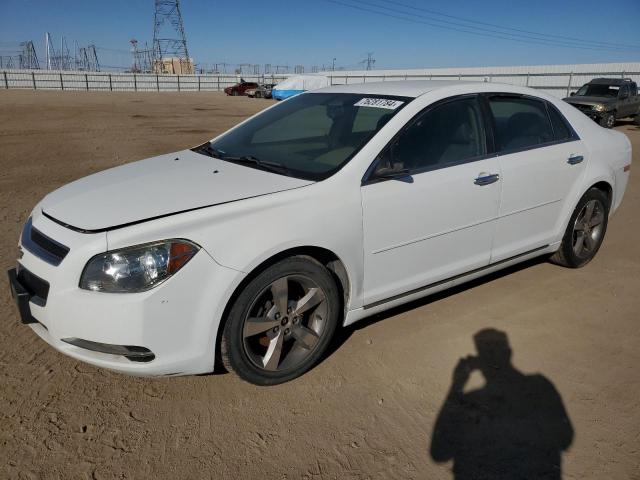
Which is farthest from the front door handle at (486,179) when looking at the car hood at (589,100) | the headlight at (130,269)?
the car hood at (589,100)

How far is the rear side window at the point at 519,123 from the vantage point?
3773 millimetres

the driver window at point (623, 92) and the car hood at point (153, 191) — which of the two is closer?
the car hood at point (153, 191)

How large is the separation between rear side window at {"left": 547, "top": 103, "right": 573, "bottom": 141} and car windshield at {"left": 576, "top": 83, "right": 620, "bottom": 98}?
16.3 m

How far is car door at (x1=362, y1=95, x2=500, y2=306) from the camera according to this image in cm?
304

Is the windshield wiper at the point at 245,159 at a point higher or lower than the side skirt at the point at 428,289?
higher

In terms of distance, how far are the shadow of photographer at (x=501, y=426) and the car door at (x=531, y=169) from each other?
3.47 feet

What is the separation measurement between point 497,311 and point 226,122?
53.2 ft

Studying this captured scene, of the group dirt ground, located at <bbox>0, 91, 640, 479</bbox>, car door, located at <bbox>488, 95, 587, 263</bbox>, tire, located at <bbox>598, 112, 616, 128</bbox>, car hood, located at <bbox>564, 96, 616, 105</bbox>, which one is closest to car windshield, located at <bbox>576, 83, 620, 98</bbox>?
car hood, located at <bbox>564, 96, 616, 105</bbox>

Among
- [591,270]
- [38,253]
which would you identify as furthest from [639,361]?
[38,253]

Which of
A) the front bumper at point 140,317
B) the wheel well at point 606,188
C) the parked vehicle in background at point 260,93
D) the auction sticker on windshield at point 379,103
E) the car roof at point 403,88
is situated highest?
the car roof at point 403,88

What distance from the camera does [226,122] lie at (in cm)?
1859

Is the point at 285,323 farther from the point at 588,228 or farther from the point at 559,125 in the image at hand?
the point at 588,228

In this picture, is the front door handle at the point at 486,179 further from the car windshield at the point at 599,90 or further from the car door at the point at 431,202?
the car windshield at the point at 599,90

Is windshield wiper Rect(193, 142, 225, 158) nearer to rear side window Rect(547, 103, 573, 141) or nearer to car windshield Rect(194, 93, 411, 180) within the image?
car windshield Rect(194, 93, 411, 180)
